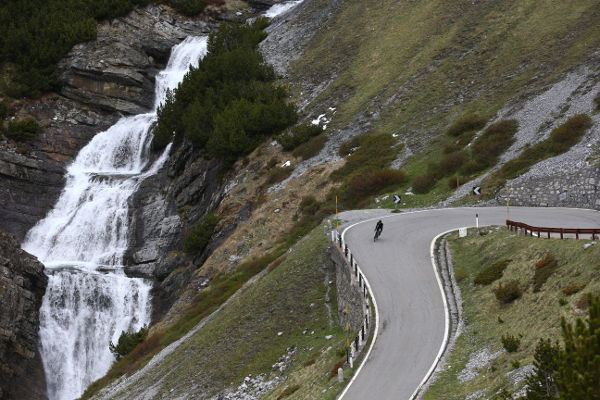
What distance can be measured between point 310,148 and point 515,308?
3387 centimetres

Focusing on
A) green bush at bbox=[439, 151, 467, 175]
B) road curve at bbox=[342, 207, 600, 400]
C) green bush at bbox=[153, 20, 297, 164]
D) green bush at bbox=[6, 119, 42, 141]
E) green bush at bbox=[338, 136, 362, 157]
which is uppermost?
green bush at bbox=[6, 119, 42, 141]

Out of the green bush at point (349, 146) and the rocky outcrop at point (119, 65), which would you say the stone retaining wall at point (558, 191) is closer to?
the green bush at point (349, 146)

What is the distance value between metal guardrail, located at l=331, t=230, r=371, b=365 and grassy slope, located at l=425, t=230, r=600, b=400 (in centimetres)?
348

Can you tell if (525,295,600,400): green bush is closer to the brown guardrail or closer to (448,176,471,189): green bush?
the brown guardrail

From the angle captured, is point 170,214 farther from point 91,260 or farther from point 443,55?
point 443,55

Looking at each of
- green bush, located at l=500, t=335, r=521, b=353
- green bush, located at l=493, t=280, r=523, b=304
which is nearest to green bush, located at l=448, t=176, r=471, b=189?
green bush, located at l=493, t=280, r=523, b=304

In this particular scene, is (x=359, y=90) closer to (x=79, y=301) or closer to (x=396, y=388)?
(x=79, y=301)

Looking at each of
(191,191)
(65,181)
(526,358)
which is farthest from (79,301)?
(526,358)

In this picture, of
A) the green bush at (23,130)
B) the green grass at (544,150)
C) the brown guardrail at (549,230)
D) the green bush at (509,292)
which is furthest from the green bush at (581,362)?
the green bush at (23,130)

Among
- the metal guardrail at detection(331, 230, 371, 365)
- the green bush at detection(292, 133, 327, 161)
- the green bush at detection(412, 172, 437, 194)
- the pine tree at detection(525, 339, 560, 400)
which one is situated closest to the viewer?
the pine tree at detection(525, 339, 560, 400)

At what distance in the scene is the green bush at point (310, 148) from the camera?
5275 cm

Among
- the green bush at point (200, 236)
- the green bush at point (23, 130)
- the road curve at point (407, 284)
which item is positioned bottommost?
the road curve at point (407, 284)

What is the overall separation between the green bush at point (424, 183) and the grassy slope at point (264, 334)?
420 inches

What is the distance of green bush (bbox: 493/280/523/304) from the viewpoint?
21.5 meters
